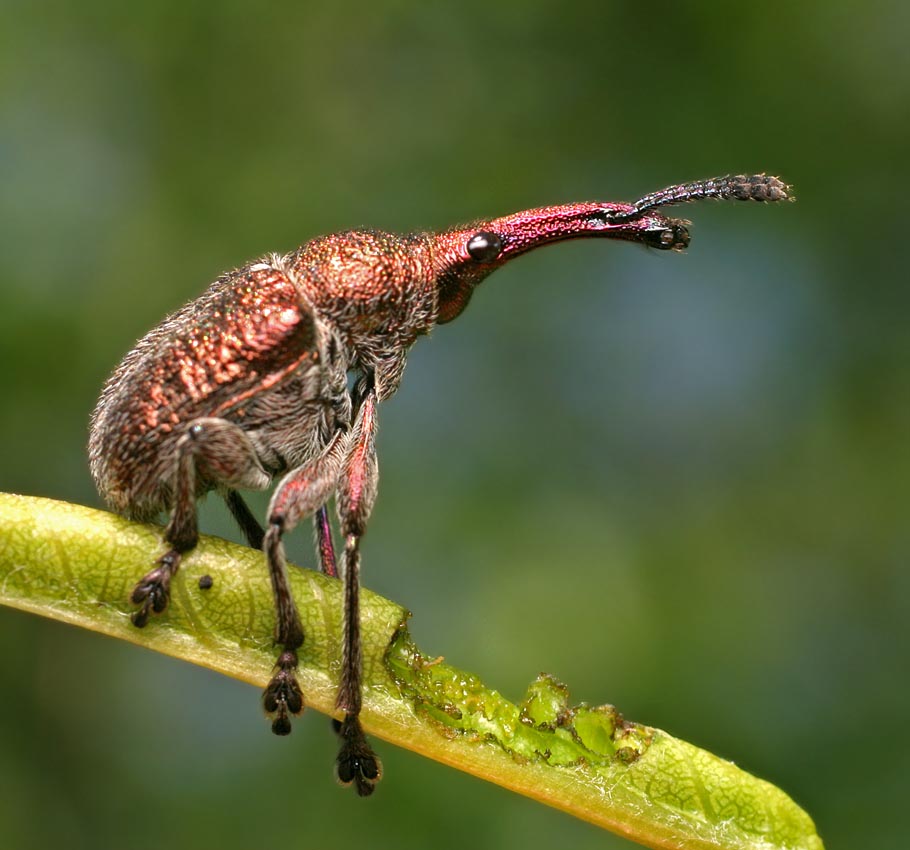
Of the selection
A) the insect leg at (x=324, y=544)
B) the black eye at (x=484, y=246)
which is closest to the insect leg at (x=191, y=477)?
the insect leg at (x=324, y=544)

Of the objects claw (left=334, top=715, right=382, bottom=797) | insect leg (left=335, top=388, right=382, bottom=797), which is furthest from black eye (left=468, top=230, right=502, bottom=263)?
claw (left=334, top=715, right=382, bottom=797)

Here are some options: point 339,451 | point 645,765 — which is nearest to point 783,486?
point 339,451

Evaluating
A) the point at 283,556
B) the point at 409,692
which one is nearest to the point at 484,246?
the point at 283,556

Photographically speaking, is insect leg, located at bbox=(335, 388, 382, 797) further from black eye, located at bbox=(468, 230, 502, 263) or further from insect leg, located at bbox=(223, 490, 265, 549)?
black eye, located at bbox=(468, 230, 502, 263)

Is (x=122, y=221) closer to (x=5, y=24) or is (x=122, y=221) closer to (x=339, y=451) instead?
(x=5, y=24)

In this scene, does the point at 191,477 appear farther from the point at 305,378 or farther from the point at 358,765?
the point at 358,765

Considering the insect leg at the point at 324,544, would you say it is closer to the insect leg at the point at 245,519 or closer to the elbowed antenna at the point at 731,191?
the insect leg at the point at 245,519

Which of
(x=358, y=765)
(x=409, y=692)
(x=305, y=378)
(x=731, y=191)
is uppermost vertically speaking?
(x=731, y=191)
